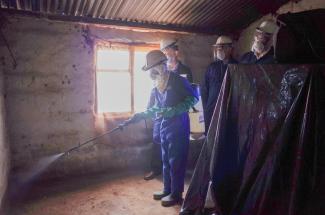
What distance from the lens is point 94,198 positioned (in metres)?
3.80

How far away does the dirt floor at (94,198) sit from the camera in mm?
3410

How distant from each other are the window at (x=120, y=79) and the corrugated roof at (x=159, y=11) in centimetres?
58

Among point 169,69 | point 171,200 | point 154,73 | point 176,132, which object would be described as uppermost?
point 169,69

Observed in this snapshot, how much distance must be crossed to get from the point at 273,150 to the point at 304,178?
0.96 feet

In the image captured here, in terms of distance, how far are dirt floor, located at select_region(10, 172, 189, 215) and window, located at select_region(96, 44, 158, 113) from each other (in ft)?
4.35

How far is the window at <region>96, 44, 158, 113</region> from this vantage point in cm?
497

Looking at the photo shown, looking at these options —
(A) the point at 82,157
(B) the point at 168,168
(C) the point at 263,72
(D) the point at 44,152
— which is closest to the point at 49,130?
(D) the point at 44,152

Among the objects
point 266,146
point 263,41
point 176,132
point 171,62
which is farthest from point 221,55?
point 266,146

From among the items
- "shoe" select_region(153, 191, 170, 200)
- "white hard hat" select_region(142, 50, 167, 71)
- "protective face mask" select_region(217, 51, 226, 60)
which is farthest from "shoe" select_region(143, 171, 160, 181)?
"protective face mask" select_region(217, 51, 226, 60)

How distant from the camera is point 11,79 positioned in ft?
13.9

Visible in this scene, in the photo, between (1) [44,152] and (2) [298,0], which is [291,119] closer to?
(2) [298,0]

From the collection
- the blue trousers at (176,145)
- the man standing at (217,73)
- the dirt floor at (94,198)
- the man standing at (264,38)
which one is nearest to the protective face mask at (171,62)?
the man standing at (217,73)

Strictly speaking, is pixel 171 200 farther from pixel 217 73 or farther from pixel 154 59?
pixel 217 73

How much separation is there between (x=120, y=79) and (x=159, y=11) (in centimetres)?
140
